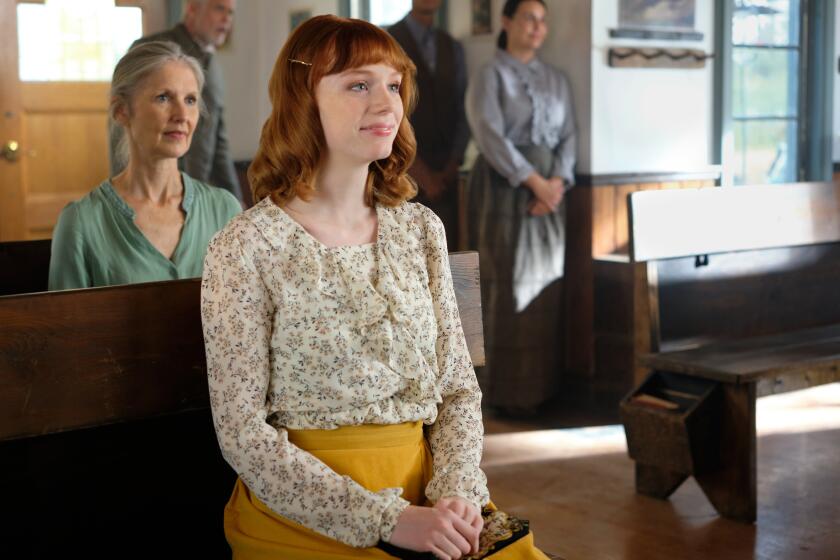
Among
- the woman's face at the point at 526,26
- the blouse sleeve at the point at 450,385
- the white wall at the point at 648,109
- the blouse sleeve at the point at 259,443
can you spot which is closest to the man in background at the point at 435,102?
the woman's face at the point at 526,26

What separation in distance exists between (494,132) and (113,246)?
2634 mm

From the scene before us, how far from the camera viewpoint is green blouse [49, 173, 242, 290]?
247 centimetres

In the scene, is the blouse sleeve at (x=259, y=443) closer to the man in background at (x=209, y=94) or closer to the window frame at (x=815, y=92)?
the man in background at (x=209, y=94)

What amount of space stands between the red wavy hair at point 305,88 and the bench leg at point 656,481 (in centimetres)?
213

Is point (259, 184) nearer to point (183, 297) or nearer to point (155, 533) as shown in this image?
point (183, 297)

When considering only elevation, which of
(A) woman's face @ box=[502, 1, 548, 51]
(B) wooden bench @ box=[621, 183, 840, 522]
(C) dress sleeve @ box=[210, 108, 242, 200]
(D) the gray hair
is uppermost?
(A) woman's face @ box=[502, 1, 548, 51]

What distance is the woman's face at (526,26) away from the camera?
194 inches

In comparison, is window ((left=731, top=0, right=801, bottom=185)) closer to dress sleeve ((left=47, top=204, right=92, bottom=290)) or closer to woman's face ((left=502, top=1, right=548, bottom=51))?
woman's face ((left=502, top=1, right=548, bottom=51))

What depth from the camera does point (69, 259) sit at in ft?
8.09

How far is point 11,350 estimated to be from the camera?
1.83 metres

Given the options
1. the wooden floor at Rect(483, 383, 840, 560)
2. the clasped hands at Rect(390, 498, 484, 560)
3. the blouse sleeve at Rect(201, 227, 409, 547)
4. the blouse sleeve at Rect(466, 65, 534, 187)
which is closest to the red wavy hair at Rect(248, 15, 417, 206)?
the blouse sleeve at Rect(201, 227, 409, 547)

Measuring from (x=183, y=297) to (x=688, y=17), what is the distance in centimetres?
393

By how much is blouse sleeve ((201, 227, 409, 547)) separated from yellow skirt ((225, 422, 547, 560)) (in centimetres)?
4

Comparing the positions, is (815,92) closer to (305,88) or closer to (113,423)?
(305,88)
